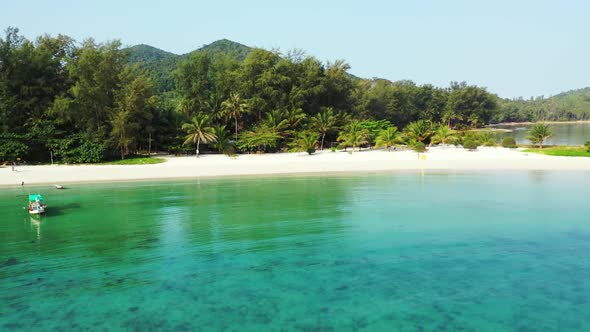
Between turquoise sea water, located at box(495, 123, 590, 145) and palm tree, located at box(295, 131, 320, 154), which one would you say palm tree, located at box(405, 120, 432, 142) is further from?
turquoise sea water, located at box(495, 123, 590, 145)

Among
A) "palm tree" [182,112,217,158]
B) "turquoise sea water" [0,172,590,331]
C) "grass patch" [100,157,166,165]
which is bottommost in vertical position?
"turquoise sea water" [0,172,590,331]

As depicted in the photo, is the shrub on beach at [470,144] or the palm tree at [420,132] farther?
the palm tree at [420,132]

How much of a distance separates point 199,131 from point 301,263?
35.9m

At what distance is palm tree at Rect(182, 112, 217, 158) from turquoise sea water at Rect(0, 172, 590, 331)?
21.2 meters

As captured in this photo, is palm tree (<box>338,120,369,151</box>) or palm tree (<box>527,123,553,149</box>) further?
palm tree (<box>527,123,553,149</box>)

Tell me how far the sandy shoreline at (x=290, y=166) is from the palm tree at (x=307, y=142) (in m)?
1.09

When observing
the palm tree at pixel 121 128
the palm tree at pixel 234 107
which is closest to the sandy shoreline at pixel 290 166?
the palm tree at pixel 121 128

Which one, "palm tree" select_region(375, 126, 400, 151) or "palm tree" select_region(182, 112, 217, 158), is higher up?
"palm tree" select_region(182, 112, 217, 158)

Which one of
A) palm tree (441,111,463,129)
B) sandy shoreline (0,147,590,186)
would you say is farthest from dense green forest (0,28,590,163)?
palm tree (441,111,463,129)

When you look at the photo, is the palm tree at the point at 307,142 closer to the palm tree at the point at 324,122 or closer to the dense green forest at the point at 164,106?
the dense green forest at the point at 164,106

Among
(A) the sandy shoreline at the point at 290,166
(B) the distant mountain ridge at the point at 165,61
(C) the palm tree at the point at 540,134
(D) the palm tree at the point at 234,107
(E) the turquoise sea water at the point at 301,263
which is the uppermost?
(B) the distant mountain ridge at the point at 165,61

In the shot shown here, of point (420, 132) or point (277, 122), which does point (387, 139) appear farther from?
point (277, 122)

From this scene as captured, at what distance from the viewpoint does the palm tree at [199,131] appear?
48156mm

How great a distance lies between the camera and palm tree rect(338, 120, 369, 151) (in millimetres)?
52812
